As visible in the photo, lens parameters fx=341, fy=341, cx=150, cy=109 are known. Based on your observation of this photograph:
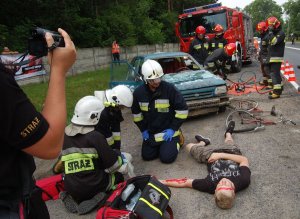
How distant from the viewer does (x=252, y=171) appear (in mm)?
4641

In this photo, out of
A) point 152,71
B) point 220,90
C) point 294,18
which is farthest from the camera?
point 294,18

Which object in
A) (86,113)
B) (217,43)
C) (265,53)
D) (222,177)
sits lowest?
(222,177)

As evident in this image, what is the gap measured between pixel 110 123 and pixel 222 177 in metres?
1.81

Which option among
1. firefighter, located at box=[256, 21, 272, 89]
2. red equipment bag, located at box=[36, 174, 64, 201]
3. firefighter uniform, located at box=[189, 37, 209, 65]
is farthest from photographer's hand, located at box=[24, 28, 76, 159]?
firefighter uniform, located at box=[189, 37, 209, 65]

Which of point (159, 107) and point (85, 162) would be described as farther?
point (159, 107)

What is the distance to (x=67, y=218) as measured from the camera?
158 inches

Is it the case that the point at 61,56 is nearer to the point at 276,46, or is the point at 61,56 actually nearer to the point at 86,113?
the point at 86,113

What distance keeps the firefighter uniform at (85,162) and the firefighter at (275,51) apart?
618 centimetres

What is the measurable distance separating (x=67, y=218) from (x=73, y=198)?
0.24 metres

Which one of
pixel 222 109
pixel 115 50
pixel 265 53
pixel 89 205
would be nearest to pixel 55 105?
pixel 89 205

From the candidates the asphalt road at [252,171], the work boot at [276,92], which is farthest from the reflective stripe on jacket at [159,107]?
the work boot at [276,92]

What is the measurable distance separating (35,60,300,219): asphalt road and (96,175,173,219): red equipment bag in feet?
1.39

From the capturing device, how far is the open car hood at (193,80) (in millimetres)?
7402

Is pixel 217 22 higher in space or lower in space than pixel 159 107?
higher
